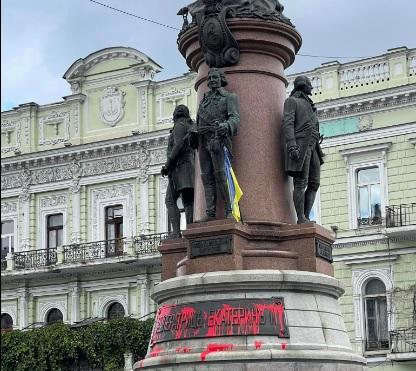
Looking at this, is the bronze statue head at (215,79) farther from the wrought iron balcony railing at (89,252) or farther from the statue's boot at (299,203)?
the wrought iron balcony railing at (89,252)

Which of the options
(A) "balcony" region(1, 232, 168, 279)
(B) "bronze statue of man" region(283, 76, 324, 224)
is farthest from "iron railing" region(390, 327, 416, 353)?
(B) "bronze statue of man" region(283, 76, 324, 224)

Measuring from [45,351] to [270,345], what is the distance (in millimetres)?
23183

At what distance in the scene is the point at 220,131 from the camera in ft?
35.3

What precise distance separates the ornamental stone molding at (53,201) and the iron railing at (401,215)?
38.8ft

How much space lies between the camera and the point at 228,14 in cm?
1151

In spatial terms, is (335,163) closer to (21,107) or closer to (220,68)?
(21,107)

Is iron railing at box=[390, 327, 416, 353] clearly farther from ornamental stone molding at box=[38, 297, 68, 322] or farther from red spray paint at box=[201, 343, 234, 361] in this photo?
red spray paint at box=[201, 343, 234, 361]

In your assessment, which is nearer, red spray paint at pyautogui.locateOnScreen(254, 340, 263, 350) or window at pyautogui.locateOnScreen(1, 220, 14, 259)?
red spray paint at pyautogui.locateOnScreen(254, 340, 263, 350)

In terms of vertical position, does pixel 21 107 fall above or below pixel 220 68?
above

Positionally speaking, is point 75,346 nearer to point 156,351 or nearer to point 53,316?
point 53,316

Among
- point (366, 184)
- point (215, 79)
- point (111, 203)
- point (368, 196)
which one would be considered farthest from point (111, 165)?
point (215, 79)

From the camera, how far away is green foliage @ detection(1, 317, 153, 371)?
31516 mm

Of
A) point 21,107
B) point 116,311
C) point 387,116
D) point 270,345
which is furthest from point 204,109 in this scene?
point 21,107

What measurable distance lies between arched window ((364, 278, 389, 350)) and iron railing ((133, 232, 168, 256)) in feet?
22.2
